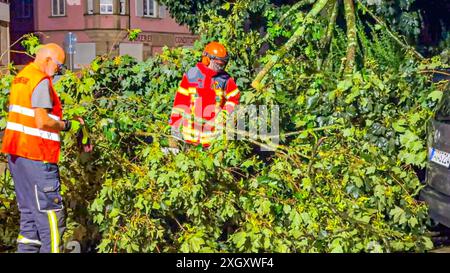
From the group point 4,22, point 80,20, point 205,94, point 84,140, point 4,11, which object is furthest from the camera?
point 80,20

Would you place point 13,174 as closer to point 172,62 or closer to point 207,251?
point 207,251

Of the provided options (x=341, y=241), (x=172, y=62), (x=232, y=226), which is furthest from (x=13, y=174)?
(x=172, y=62)

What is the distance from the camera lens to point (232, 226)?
19.8 feet

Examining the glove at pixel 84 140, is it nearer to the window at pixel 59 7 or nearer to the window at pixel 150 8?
the window at pixel 150 8

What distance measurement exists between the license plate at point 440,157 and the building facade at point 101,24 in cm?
3792

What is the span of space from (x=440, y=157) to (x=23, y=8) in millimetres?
43384

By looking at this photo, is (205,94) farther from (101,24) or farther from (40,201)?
(101,24)

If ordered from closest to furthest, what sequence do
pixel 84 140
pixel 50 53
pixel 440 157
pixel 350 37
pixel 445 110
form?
pixel 50 53 → pixel 84 140 → pixel 440 157 → pixel 445 110 → pixel 350 37

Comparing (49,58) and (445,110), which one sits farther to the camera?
(445,110)

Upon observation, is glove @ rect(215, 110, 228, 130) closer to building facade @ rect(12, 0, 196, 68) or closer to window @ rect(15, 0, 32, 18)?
building facade @ rect(12, 0, 196, 68)

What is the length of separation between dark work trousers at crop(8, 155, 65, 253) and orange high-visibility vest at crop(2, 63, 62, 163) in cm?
7

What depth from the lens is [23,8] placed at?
4531cm


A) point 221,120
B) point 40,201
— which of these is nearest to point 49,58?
point 40,201

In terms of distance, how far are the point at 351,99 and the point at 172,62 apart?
2954 millimetres
